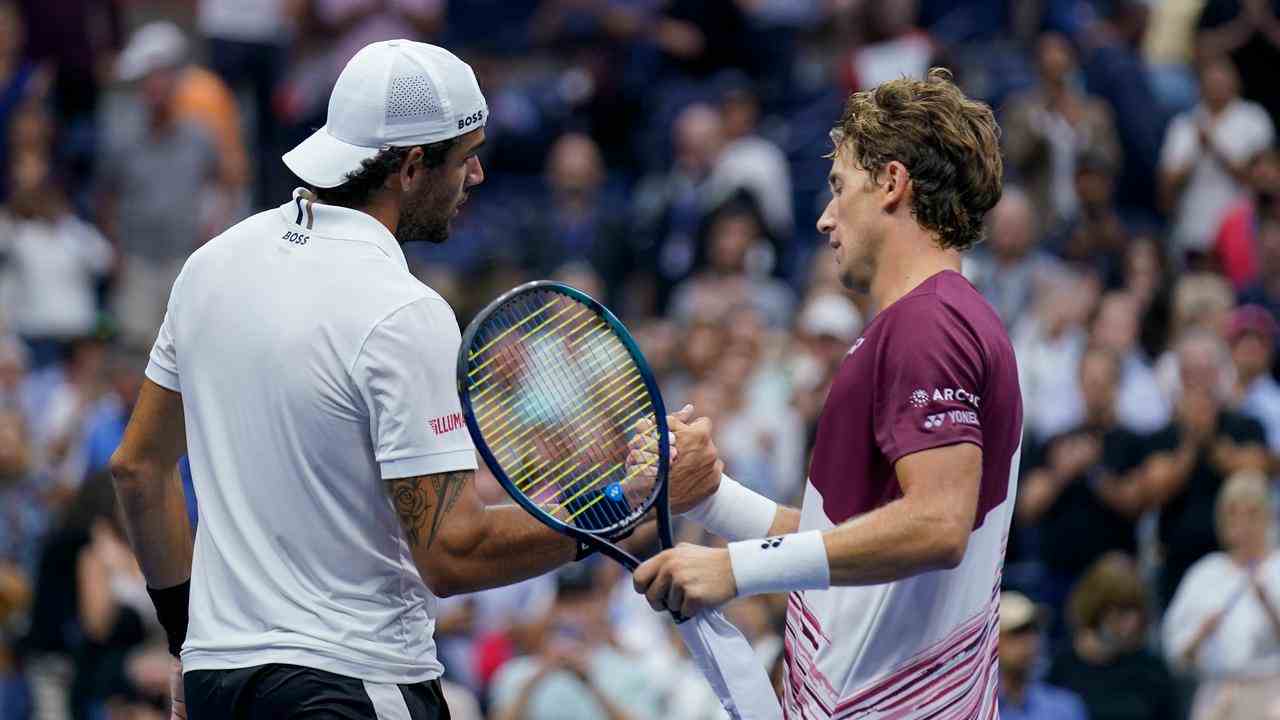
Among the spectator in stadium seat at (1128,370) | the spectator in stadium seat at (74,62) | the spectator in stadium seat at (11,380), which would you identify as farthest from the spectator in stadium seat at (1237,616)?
the spectator in stadium seat at (74,62)

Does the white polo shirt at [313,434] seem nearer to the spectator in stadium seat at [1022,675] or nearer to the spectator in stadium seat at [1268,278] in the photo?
the spectator in stadium seat at [1022,675]

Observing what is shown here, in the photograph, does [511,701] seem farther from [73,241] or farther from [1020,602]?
[73,241]

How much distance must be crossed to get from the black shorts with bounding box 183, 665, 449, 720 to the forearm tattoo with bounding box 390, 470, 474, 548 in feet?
1.10

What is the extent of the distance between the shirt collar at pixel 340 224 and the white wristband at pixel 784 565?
Answer: 96 cm

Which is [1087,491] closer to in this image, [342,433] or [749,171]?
[749,171]

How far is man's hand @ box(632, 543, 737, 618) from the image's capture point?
3.88m

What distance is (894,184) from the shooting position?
164 inches

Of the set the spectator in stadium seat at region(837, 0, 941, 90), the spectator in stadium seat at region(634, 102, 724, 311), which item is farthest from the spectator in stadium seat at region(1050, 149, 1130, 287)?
the spectator in stadium seat at region(634, 102, 724, 311)

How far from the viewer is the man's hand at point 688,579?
3881 millimetres

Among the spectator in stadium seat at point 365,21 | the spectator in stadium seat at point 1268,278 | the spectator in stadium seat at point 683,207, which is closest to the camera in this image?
the spectator in stadium seat at point 1268,278

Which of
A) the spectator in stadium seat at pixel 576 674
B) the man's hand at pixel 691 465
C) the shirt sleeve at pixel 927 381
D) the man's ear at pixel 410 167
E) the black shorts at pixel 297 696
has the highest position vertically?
the man's ear at pixel 410 167

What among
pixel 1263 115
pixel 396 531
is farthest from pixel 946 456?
pixel 1263 115

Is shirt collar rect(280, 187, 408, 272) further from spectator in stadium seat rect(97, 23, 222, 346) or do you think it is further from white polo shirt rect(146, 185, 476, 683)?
spectator in stadium seat rect(97, 23, 222, 346)

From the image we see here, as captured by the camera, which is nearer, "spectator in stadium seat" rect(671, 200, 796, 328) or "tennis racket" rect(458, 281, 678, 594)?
"tennis racket" rect(458, 281, 678, 594)
